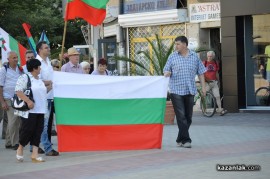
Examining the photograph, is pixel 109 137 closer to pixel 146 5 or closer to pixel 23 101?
pixel 23 101

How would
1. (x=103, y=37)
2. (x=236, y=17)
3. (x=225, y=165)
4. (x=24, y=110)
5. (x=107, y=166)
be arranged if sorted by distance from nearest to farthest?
(x=225, y=165), (x=107, y=166), (x=24, y=110), (x=236, y=17), (x=103, y=37)

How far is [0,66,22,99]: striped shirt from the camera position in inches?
564

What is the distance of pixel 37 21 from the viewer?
42.2 meters

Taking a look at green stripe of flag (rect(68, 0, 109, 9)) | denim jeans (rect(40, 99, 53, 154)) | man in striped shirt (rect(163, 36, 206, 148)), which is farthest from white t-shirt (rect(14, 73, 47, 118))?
green stripe of flag (rect(68, 0, 109, 9))

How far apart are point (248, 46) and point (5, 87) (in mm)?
9114

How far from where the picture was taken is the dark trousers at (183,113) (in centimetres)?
1328

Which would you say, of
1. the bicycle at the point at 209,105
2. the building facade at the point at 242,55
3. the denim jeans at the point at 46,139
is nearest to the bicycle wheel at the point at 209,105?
the bicycle at the point at 209,105

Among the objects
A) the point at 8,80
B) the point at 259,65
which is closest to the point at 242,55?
the point at 259,65

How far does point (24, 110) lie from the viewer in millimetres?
12008

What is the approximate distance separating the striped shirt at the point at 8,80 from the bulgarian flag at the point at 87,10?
1438mm

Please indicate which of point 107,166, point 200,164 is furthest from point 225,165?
point 107,166

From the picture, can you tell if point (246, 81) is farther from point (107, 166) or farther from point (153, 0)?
point (107, 166)

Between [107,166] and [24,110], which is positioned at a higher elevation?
[24,110]

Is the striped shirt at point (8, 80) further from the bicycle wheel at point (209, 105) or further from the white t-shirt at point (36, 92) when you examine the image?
the bicycle wheel at point (209, 105)
